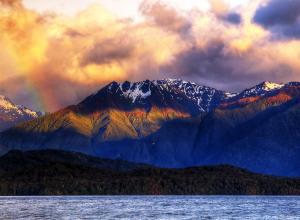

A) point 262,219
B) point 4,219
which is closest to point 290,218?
point 262,219

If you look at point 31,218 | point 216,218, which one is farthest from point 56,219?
point 216,218

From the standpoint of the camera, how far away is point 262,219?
187m

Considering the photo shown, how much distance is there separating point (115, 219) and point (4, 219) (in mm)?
29170

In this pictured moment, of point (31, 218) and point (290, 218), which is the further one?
→ point (290, 218)

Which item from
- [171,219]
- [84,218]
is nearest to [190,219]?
[171,219]

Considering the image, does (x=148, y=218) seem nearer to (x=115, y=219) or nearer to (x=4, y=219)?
(x=115, y=219)

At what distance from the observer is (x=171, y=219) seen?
183m

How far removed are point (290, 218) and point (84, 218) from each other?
5884 cm

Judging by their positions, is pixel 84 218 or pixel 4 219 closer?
pixel 4 219

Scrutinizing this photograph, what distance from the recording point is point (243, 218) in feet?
625

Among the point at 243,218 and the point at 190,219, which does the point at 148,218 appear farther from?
the point at 243,218

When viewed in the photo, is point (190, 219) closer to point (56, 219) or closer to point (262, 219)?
point (262, 219)

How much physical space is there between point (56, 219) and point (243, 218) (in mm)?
52953

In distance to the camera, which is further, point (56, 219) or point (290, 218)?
point (290, 218)
